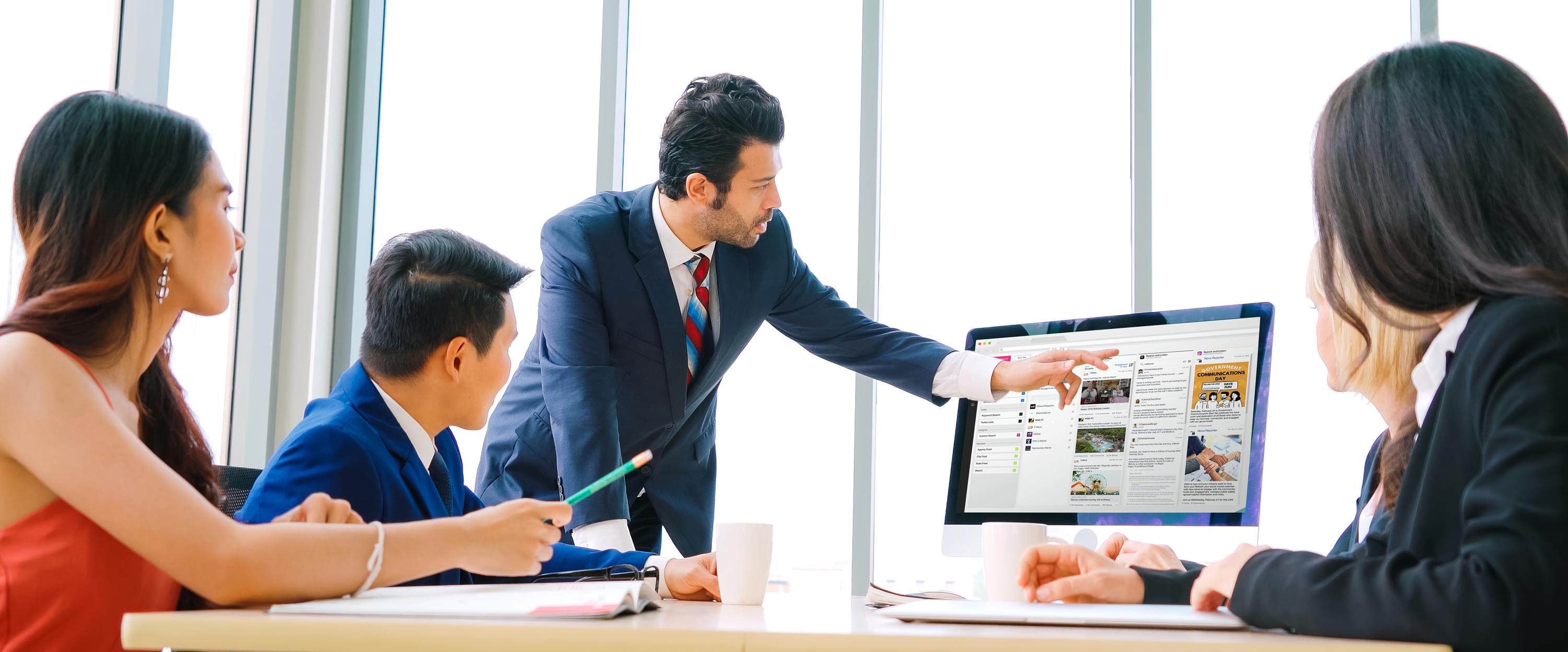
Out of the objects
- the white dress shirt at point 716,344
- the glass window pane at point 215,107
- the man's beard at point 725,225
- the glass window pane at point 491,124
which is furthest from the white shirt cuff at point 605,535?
the glass window pane at point 491,124

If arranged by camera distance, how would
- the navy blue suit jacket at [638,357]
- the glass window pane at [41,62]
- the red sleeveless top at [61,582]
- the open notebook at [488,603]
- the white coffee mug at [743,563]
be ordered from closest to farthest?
1. the open notebook at [488,603]
2. the red sleeveless top at [61,582]
3. the white coffee mug at [743,563]
4. the navy blue suit jacket at [638,357]
5. the glass window pane at [41,62]

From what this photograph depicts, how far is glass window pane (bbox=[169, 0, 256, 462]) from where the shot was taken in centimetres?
275

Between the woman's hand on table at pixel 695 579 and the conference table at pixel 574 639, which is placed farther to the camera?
the woman's hand on table at pixel 695 579

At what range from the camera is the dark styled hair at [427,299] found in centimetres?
152

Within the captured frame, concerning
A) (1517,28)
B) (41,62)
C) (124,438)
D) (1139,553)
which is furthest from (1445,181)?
(1517,28)

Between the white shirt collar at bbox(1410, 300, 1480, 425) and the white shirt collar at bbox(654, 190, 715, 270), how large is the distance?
150cm

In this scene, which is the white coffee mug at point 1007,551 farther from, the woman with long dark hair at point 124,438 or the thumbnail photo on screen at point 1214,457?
the woman with long dark hair at point 124,438

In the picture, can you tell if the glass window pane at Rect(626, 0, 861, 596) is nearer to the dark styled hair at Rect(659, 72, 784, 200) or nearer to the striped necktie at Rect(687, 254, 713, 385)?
the dark styled hair at Rect(659, 72, 784, 200)

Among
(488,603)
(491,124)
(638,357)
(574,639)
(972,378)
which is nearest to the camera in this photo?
(574,639)

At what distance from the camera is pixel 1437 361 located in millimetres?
905

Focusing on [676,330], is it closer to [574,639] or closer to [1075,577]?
[1075,577]

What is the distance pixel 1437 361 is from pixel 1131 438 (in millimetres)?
702

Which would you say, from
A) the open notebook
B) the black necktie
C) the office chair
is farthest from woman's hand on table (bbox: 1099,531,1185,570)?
the office chair

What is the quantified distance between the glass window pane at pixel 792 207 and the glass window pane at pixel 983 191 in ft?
0.43
